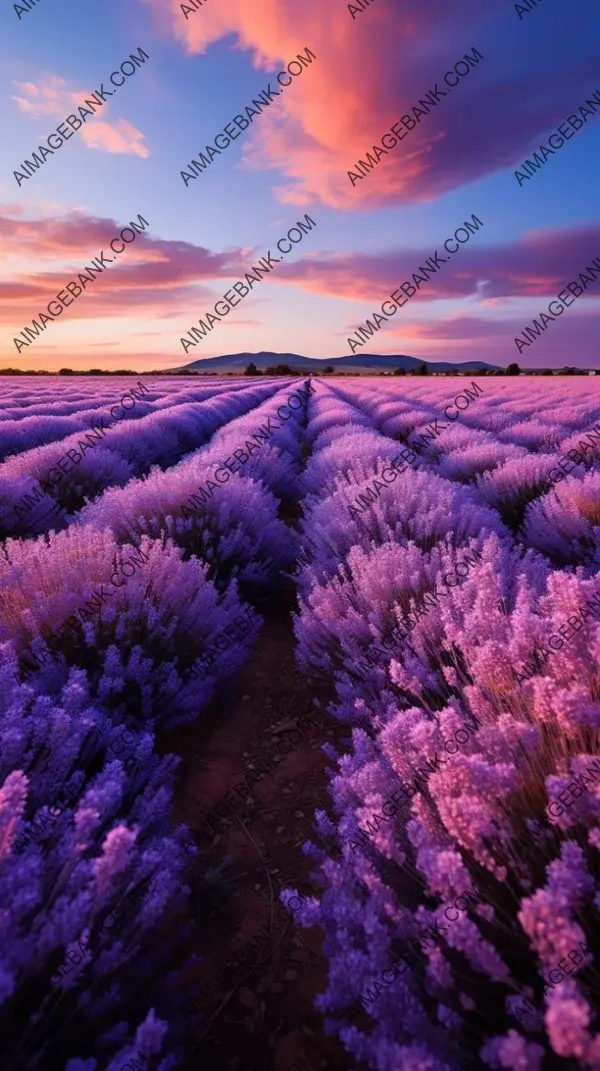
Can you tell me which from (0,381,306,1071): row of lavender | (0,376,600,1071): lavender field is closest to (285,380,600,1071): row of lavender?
(0,376,600,1071): lavender field

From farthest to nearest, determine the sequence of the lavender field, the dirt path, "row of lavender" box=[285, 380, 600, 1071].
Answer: the dirt path < the lavender field < "row of lavender" box=[285, 380, 600, 1071]

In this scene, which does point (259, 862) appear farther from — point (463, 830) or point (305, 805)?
point (463, 830)

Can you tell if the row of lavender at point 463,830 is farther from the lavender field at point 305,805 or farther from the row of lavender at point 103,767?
the row of lavender at point 103,767

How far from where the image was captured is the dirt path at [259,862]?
1.47m

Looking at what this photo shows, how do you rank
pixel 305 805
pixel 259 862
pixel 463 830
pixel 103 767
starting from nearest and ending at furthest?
pixel 463 830, pixel 103 767, pixel 259 862, pixel 305 805

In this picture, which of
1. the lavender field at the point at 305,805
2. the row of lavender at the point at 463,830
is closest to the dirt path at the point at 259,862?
the lavender field at the point at 305,805

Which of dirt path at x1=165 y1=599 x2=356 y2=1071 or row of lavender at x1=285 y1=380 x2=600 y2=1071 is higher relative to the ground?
row of lavender at x1=285 y1=380 x2=600 y2=1071

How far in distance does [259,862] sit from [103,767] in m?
0.65

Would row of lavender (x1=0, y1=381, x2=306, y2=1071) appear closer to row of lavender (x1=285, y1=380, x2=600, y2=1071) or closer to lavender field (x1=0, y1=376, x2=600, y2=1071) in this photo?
lavender field (x1=0, y1=376, x2=600, y2=1071)

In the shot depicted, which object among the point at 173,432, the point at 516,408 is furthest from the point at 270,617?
the point at 516,408

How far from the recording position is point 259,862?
2.01 meters

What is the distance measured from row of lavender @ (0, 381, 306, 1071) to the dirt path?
13 cm

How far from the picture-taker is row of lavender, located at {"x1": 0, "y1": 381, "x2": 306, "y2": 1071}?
1081 millimetres

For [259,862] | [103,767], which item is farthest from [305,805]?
[103,767]
